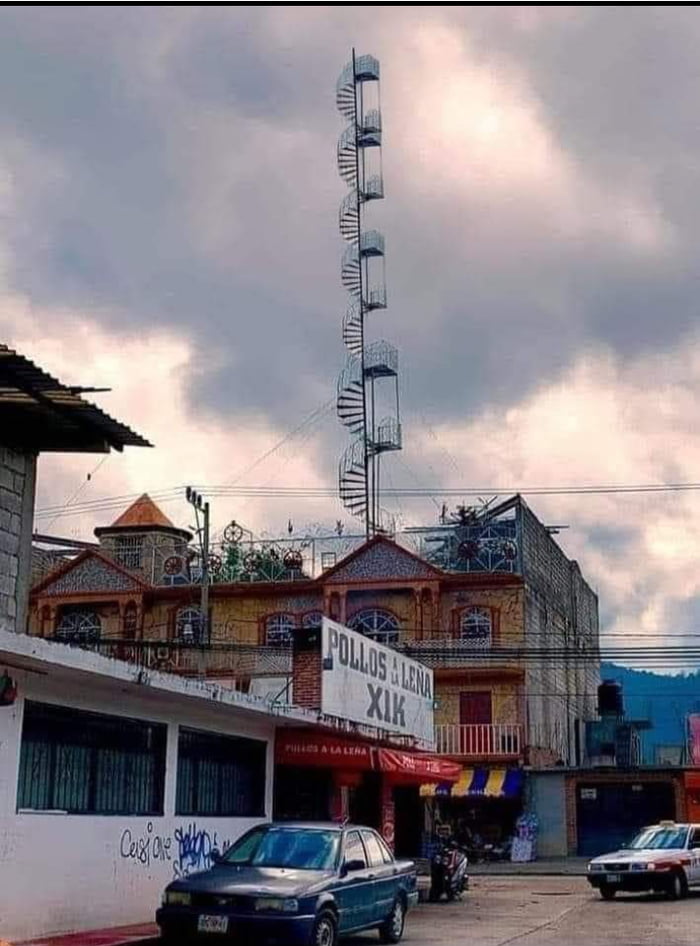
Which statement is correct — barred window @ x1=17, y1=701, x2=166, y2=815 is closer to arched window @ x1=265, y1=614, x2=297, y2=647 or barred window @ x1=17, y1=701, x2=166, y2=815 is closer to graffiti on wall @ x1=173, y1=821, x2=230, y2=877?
graffiti on wall @ x1=173, y1=821, x2=230, y2=877

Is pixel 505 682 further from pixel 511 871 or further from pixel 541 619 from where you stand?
pixel 511 871

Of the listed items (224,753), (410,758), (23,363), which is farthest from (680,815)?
(23,363)

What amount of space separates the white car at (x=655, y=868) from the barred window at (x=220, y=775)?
6.89 metres

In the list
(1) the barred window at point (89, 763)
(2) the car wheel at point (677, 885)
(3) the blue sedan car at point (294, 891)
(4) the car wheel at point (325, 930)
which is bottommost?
(2) the car wheel at point (677, 885)

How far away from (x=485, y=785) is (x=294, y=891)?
29.2 meters

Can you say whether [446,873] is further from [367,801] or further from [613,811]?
[613,811]

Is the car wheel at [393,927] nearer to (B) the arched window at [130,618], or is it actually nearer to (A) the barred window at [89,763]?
(A) the barred window at [89,763]

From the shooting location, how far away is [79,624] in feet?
155

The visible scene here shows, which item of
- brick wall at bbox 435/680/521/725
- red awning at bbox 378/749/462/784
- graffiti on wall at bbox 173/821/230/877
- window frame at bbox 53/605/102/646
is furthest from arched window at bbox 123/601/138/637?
graffiti on wall at bbox 173/821/230/877

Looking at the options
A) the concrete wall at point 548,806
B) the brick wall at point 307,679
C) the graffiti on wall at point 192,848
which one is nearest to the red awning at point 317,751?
the brick wall at point 307,679

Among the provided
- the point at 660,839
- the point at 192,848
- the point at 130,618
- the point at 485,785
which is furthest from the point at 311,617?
the point at 192,848

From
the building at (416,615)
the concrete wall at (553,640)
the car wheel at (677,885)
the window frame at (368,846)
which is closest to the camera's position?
the window frame at (368,846)

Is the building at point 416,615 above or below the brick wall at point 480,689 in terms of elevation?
above

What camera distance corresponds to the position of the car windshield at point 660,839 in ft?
79.7
